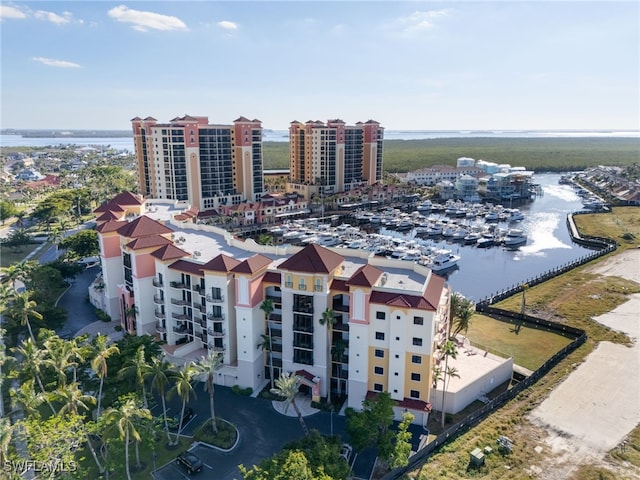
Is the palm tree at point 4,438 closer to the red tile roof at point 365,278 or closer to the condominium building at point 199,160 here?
the red tile roof at point 365,278

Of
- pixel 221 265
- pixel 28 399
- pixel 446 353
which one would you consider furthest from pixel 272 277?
pixel 28 399

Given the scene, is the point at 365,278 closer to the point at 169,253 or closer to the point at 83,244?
the point at 169,253

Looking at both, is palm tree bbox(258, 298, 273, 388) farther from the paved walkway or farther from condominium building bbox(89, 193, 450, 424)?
the paved walkway

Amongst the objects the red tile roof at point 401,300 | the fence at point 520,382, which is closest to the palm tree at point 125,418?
the fence at point 520,382

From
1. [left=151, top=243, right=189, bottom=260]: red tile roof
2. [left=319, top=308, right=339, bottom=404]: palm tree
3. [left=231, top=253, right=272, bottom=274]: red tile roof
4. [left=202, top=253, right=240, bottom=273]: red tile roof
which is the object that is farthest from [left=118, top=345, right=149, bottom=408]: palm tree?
[left=319, top=308, right=339, bottom=404]: palm tree

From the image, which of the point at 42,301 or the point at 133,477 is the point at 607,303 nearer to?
the point at 133,477

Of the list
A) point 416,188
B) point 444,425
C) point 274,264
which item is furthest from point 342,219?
point 444,425
